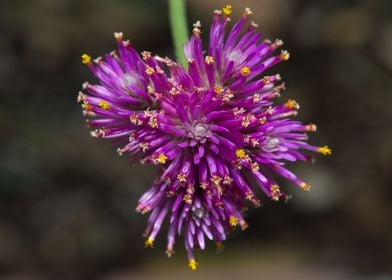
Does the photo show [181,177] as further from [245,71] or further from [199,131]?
[245,71]

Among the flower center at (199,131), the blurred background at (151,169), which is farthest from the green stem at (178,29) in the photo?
the blurred background at (151,169)

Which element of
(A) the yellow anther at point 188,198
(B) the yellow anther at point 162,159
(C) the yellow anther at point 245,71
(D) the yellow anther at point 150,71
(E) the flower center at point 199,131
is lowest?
(A) the yellow anther at point 188,198

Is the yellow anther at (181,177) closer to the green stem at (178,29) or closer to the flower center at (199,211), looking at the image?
the flower center at (199,211)

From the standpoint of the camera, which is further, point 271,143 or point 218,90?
point 271,143

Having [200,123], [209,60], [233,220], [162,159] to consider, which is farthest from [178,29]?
[233,220]

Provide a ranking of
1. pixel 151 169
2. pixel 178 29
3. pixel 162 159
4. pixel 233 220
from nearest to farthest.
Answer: pixel 162 159, pixel 233 220, pixel 178 29, pixel 151 169
